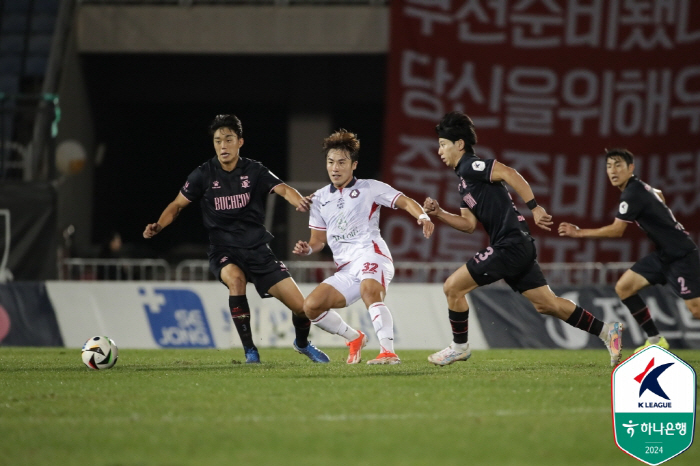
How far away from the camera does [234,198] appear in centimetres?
939

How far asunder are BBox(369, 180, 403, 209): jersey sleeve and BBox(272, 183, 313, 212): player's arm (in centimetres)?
60

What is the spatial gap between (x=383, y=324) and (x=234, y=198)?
1965mm

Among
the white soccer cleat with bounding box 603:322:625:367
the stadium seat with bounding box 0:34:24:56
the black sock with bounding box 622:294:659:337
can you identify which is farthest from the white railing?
the white soccer cleat with bounding box 603:322:625:367

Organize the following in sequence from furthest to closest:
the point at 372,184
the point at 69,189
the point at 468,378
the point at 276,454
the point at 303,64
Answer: the point at 303,64 < the point at 69,189 < the point at 372,184 < the point at 468,378 < the point at 276,454

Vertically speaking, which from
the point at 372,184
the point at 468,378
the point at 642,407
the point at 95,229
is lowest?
the point at 95,229

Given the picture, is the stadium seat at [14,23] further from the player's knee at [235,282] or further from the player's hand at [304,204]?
the player's hand at [304,204]

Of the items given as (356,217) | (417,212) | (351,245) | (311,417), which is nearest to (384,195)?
(356,217)

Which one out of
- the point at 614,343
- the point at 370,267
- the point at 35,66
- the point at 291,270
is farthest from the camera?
the point at 35,66

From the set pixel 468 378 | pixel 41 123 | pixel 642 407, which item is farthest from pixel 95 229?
pixel 642 407

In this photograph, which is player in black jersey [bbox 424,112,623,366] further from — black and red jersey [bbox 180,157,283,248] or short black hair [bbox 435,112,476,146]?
black and red jersey [bbox 180,157,283,248]

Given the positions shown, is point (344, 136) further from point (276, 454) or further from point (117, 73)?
point (117, 73)

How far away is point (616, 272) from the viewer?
15.6 meters

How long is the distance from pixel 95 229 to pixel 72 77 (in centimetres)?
388

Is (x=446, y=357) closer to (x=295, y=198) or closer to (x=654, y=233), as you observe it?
(x=295, y=198)
